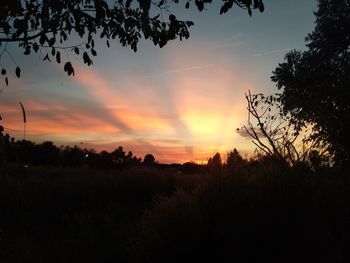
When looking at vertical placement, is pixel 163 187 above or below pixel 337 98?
below

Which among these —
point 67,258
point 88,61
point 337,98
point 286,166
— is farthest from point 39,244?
point 337,98

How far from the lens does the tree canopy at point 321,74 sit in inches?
720

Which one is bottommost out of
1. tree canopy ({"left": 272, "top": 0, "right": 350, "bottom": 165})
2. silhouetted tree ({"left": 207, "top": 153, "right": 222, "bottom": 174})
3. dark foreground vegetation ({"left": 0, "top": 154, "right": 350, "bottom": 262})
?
dark foreground vegetation ({"left": 0, "top": 154, "right": 350, "bottom": 262})

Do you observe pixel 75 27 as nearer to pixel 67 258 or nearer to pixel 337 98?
pixel 67 258

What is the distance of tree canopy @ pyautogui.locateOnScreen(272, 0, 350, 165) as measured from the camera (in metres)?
18.3

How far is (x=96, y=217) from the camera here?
52.3 feet

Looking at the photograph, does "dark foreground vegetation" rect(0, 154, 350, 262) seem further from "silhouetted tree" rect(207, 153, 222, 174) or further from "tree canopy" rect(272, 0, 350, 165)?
"tree canopy" rect(272, 0, 350, 165)

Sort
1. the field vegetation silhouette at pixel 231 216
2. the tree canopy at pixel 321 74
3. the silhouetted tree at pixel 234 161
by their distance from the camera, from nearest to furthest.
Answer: the field vegetation silhouette at pixel 231 216 → the silhouetted tree at pixel 234 161 → the tree canopy at pixel 321 74

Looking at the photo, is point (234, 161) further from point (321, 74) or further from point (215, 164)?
point (321, 74)

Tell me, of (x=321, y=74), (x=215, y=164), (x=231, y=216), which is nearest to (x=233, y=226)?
(x=231, y=216)

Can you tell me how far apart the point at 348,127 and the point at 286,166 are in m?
3.92

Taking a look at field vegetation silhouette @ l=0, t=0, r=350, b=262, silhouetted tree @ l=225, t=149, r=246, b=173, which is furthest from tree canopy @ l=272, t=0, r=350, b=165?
silhouetted tree @ l=225, t=149, r=246, b=173

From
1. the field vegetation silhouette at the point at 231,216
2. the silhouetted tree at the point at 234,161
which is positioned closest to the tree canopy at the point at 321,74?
the field vegetation silhouette at the point at 231,216

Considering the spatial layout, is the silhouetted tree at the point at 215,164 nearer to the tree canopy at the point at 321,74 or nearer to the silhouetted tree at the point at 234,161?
the silhouetted tree at the point at 234,161
